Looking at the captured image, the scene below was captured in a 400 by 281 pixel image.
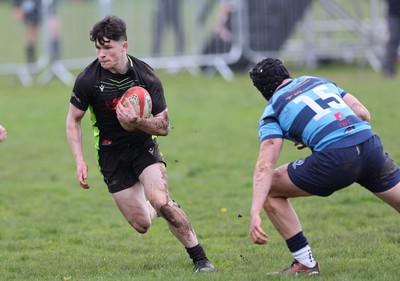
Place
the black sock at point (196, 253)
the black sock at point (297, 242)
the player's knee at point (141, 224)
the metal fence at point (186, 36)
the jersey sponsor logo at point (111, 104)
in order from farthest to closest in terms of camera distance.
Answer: the metal fence at point (186, 36), the player's knee at point (141, 224), the jersey sponsor logo at point (111, 104), the black sock at point (196, 253), the black sock at point (297, 242)

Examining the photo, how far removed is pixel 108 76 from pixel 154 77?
37 centimetres

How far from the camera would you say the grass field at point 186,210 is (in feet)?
23.8

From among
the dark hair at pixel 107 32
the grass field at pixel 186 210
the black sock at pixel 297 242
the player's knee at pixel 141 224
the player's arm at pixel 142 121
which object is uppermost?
the dark hair at pixel 107 32

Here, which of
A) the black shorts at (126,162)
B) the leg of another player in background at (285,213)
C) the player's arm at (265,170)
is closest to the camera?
the player's arm at (265,170)

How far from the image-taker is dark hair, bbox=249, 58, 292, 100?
21.4 feet

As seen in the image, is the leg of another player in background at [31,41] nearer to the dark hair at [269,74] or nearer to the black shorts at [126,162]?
the black shorts at [126,162]

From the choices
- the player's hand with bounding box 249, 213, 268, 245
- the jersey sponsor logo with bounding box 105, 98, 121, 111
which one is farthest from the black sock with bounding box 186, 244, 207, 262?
the jersey sponsor logo with bounding box 105, 98, 121, 111

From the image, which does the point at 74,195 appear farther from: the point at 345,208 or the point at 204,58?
the point at 204,58

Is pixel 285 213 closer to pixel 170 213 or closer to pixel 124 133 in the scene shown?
pixel 170 213

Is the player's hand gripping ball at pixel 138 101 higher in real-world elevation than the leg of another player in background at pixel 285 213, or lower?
higher

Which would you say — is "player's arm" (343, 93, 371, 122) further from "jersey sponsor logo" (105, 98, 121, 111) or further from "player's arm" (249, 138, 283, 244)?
"jersey sponsor logo" (105, 98, 121, 111)

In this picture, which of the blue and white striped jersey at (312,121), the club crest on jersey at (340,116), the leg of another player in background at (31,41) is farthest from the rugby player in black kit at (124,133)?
the leg of another player in background at (31,41)

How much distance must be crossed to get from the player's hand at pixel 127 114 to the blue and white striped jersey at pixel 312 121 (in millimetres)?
1007

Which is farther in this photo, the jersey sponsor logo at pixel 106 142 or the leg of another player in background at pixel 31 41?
the leg of another player in background at pixel 31 41
